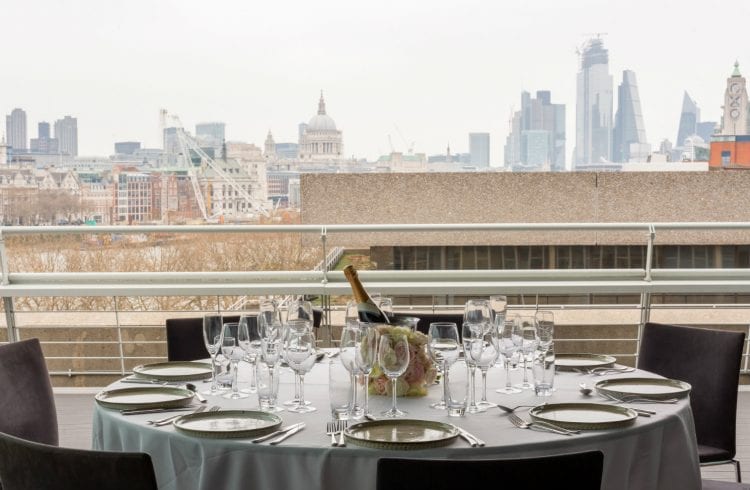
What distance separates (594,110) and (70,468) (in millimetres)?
14209

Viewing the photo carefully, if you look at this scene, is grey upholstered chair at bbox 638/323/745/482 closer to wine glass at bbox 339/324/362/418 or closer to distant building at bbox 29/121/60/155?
wine glass at bbox 339/324/362/418

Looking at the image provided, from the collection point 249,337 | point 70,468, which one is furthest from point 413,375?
point 70,468

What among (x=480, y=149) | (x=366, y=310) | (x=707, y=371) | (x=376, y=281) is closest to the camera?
(x=366, y=310)

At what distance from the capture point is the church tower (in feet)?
53.1

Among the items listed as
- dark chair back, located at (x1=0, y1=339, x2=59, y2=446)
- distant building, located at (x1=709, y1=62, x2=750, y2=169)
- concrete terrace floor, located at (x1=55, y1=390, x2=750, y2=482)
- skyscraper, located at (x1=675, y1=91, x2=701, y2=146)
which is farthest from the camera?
skyscraper, located at (x1=675, y1=91, x2=701, y2=146)

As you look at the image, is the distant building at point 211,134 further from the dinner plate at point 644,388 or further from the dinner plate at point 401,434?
the dinner plate at point 401,434

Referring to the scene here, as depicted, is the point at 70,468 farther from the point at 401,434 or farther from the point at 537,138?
the point at 537,138

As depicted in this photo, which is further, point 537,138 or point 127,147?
point 127,147

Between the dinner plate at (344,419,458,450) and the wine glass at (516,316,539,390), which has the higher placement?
the wine glass at (516,316,539,390)

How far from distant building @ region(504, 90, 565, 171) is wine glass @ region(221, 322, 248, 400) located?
1010cm

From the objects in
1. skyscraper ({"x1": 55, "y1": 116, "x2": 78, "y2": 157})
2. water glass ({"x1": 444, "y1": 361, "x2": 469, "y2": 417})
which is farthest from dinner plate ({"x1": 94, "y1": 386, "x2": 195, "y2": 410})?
skyscraper ({"x1": 55, "y1": 116, "x2": 78, "y2": 157})

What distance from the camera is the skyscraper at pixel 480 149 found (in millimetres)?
13764

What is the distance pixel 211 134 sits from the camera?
677 inches

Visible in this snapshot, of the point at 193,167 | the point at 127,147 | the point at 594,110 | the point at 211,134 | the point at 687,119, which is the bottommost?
the point at 193,167
